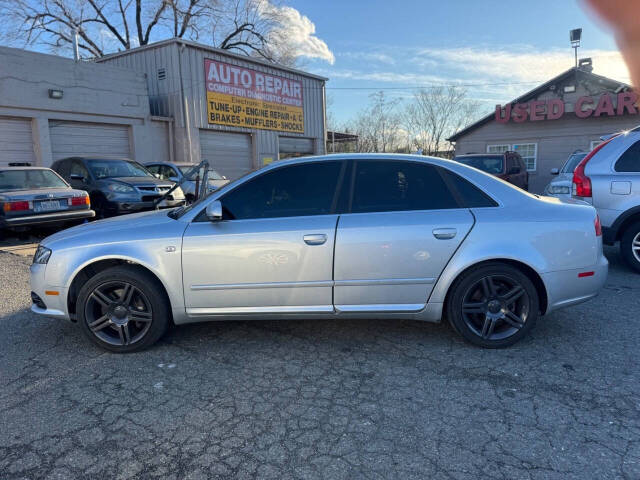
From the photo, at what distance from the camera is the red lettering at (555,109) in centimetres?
1745

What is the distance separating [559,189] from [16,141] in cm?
1352

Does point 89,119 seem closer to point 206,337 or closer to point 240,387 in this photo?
point 206,337

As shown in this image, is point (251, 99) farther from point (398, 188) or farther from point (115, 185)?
point (398, 188)

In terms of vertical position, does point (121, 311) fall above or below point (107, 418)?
above

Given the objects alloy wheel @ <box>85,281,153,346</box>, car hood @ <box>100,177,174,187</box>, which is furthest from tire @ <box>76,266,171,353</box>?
car hood @ <box>100,177,174,187</box>

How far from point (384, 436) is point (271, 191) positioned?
199 cm

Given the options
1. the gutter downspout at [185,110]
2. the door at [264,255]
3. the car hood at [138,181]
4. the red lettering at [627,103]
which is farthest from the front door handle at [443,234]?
A: the red lettering at [627,103]

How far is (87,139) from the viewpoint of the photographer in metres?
13.7

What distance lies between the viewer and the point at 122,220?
383cm

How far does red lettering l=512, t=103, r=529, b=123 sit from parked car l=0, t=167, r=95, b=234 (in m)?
17.0

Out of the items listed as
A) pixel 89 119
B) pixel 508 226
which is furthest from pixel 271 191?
pixel 89 119

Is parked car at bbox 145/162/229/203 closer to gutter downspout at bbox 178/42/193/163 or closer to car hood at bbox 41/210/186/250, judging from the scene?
gutter downspout at bbox 178/42/193/163

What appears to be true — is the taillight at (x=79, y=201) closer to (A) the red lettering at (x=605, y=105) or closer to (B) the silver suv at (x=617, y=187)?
(B) the silver suv at (x=617, y=187)

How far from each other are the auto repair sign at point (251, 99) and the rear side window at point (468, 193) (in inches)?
568
